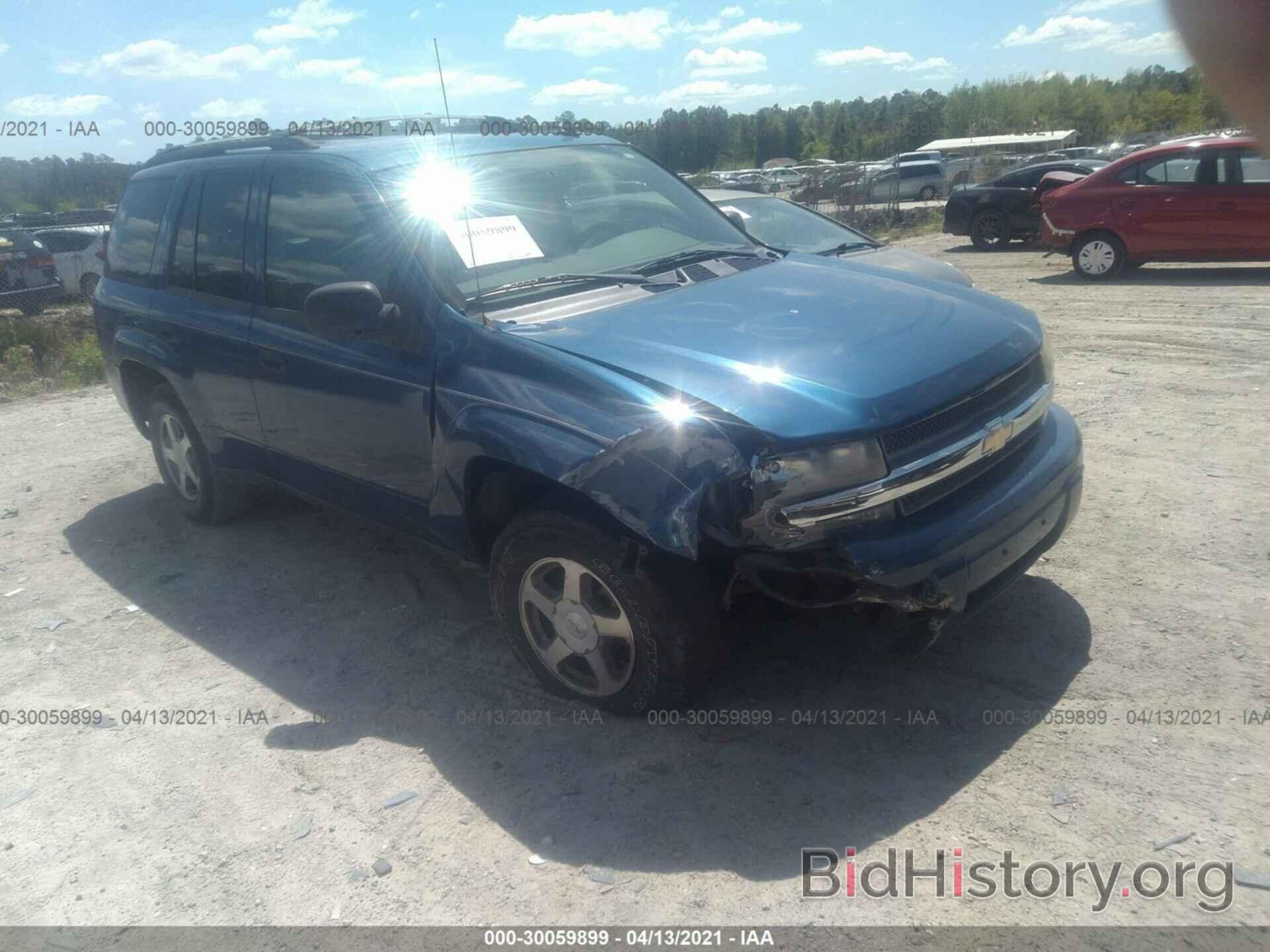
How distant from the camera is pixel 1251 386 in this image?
6.70 meters

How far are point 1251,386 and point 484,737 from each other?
5.92 m

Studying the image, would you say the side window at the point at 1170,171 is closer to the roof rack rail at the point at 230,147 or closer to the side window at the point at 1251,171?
the side window at the point at 1251,171

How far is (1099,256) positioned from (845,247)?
6.04 meters

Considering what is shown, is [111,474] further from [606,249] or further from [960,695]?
[960,695]

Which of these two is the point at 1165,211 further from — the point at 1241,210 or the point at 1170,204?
the point at 1241,210

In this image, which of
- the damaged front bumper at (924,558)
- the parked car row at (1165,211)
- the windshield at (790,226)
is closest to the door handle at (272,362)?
the damaged front bumper at (924,558)

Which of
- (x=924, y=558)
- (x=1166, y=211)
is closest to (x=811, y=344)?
(x=924, y=558)

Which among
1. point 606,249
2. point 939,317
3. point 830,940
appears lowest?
point 830,940

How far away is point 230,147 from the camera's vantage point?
4.99 m

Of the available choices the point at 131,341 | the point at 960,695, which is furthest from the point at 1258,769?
the point at 131,341

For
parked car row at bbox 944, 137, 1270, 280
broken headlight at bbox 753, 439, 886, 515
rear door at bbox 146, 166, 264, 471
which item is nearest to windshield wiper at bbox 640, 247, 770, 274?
broken headlight at bbox 753, 439, 886, 515

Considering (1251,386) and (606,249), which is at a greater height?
(606,249)

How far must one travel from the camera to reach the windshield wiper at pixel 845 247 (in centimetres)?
763

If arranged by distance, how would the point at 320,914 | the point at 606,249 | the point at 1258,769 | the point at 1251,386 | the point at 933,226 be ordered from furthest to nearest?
the point at 933,226
the point at 1251,386
the point at 606,249
the point at 1258,769
the point at 320,914
